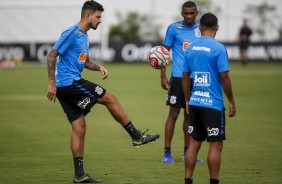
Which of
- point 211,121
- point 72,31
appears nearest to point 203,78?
point 211,121

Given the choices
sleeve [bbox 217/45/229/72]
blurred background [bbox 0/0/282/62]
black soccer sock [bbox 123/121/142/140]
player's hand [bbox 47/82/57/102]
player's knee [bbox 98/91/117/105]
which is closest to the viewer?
sleeve [bbox 217/45/229/72]

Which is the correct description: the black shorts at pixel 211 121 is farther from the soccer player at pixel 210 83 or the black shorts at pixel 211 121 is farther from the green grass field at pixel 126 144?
the green grass field at pixel 126 144

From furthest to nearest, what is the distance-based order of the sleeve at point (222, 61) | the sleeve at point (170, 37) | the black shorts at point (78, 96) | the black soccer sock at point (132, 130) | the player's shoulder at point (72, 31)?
the sleeve at point (170, 37) < the black soccer sock at point (132, 130) < the black shorts at point (78, 96) < the player's shoulder at point (72, 31) < the sleeve at point (222, 61)

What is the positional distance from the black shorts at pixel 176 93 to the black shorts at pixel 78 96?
1.92 meters

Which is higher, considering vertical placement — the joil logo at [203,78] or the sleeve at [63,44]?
the sleeve at [63,44]

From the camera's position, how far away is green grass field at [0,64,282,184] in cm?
1006

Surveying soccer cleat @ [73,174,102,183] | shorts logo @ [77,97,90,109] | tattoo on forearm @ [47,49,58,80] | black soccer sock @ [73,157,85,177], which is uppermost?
tattoo on forearm @ [47,49,58,80]

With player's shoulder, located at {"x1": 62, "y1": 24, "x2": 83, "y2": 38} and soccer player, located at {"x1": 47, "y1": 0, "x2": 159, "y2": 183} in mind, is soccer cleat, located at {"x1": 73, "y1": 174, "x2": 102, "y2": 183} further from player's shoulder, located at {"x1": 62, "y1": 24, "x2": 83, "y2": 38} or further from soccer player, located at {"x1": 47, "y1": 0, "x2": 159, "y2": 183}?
player's shoulder, located at {"x1": 62, "y1": 24, "x2": 83, "y2": 38}

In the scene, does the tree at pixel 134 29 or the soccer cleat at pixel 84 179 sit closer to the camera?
the soccer cleat at pixel 84 179

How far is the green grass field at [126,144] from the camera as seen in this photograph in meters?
10.1

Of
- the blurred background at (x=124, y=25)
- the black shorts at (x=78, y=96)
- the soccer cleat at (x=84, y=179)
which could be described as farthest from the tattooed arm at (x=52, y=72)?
the blurred background at (x=124, y=25)

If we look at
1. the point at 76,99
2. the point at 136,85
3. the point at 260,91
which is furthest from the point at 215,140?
the point at 136,85

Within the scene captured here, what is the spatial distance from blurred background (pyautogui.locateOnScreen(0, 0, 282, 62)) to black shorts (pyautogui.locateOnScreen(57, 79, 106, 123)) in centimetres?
3076

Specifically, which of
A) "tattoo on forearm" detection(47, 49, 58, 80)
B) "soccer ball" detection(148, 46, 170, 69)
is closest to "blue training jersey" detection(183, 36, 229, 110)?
"tattoo on forearm" detection(47, 49, 58, 80)
